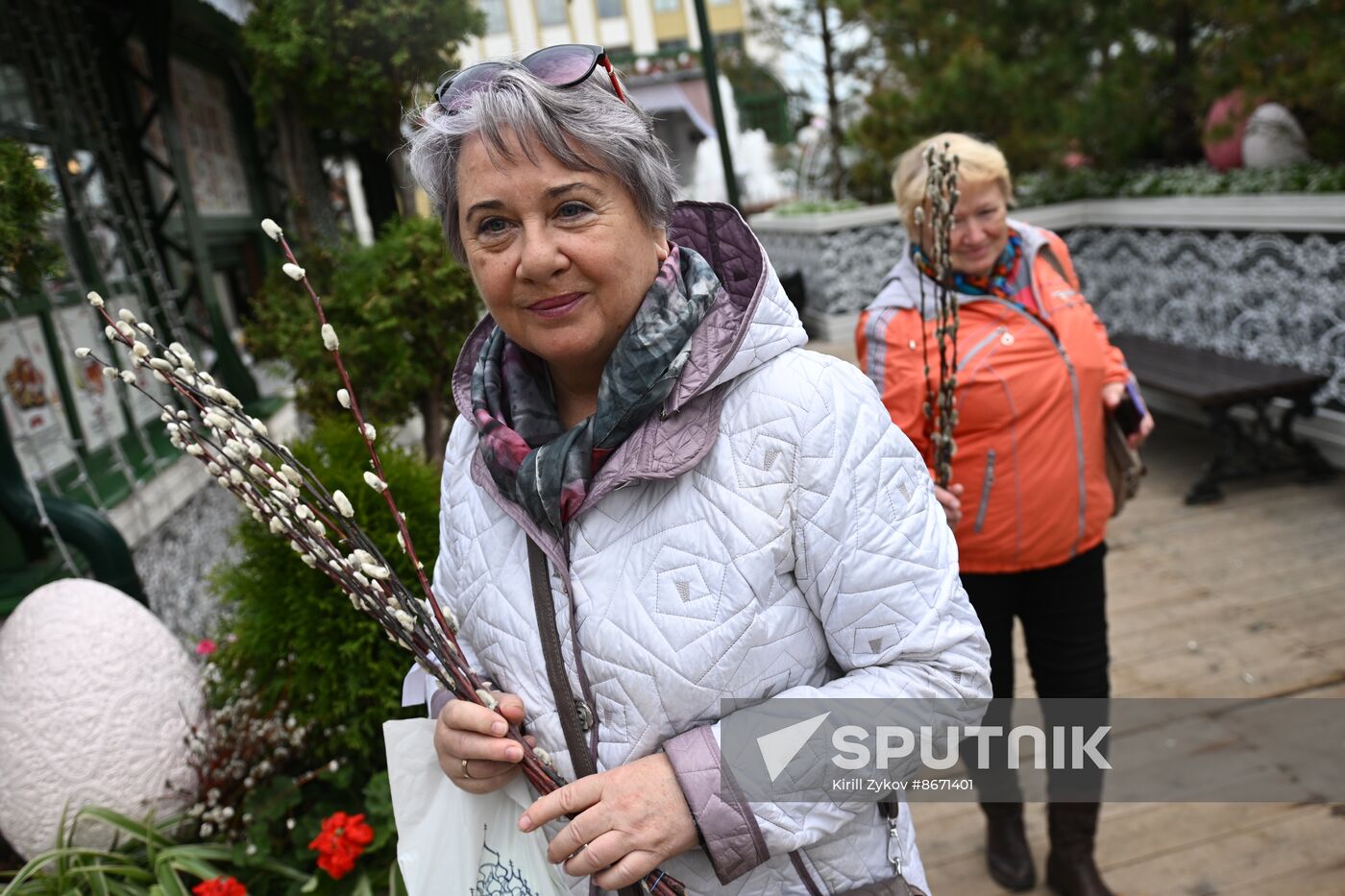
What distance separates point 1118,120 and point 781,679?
6.39m

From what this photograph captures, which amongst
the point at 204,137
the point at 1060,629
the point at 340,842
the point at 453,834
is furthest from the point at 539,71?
the point at 204,137

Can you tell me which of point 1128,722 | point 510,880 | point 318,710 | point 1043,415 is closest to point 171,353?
point 510,880

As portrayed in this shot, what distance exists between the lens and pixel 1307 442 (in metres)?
5.12

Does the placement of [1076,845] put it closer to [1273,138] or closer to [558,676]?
[558,676]

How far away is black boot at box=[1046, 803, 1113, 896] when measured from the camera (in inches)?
97.3

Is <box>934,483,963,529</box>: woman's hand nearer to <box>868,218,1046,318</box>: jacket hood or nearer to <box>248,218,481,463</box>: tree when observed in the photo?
<box>868,218,1046,318</box>: jacket hood

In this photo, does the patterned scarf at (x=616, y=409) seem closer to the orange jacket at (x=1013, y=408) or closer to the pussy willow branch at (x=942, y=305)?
the pussy willow branch at (x=942, y=305)

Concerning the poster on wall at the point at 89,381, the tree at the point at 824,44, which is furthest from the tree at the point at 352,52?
the tree at the point at 824,44

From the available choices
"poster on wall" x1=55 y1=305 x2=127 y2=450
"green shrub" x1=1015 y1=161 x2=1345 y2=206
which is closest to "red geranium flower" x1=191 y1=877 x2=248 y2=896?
"poster on wall" x1=55 y1=305 x2=127 y2=450

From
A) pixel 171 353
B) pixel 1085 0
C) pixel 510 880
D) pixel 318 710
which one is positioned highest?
pixel 1085 0

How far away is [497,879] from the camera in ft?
4.46

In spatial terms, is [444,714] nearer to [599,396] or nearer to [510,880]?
[510,880]

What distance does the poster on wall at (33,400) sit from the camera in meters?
3.17

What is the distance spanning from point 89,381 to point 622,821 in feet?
11.5
